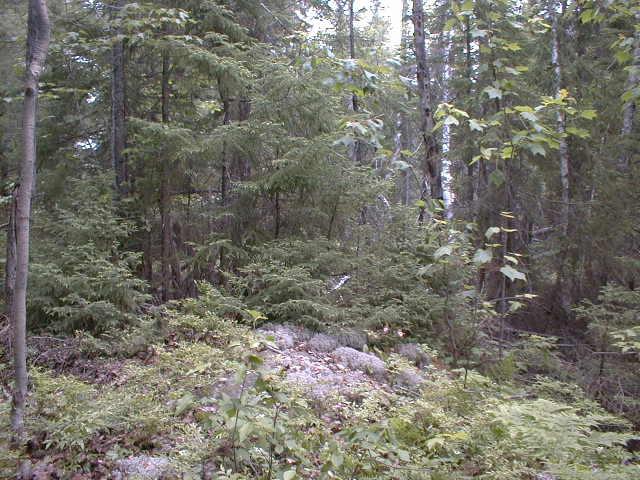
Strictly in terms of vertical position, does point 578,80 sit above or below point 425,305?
above

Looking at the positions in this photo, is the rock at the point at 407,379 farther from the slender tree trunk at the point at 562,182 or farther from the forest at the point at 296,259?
the slender tree trunk at the point at 562,182

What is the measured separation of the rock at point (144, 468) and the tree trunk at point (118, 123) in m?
6.17

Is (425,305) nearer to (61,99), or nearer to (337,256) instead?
(337,256)

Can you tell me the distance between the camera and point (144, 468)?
12.1 ft

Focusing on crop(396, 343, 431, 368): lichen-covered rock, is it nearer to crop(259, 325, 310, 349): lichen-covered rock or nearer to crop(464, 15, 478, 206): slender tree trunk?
crop(259, 325, 310, 349): lichen-covered rock

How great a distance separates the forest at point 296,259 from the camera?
369cm

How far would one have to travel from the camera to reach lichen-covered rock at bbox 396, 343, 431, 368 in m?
7.12

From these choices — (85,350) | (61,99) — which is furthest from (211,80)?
(85,350)

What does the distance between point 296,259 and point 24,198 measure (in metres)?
4.67

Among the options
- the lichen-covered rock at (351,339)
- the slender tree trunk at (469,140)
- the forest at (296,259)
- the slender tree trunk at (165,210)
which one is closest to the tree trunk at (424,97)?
the forest at (296,259)

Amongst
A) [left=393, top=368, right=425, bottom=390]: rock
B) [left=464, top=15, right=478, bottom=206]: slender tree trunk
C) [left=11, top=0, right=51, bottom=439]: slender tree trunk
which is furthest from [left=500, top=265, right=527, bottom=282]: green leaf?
[left=464, top=15, right=478, bottom=206]: slender tree trunk

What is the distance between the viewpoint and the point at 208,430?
3963 mm

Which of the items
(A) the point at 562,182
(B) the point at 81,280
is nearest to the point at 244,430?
(B) the point at 81,280

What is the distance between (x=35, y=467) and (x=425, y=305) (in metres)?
5.74
